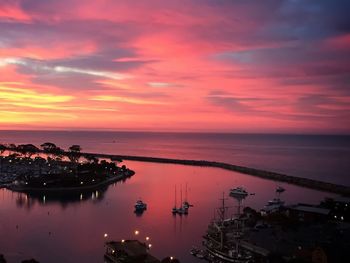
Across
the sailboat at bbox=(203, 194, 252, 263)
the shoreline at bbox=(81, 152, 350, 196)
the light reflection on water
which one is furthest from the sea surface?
the shoreline at bbox=(81, 152, 350, 196)

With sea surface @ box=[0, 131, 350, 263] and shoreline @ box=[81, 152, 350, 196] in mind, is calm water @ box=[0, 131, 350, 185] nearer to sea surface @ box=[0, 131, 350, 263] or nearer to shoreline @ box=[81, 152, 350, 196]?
shoreline @ box=[81, 152, 350, 196]

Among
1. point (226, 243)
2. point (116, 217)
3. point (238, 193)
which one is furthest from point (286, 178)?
point (226, 243)

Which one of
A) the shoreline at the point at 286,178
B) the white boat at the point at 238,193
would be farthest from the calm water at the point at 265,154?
the white boat at the point at 238,193

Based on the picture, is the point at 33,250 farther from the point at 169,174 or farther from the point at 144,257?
the point at 169,174

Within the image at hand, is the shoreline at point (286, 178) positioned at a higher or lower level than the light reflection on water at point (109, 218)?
higher

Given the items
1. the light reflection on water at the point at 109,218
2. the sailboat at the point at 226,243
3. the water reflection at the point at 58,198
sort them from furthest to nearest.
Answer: the water reflection at the point at 58,198, the light reflection on water at the point at 109,218, the sailboat at the point at 226,243

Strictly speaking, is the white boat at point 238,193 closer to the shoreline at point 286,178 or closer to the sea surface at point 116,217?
the sea surface at point 116,217

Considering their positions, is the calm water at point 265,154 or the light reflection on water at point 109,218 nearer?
the light reflection on water at point 109,218

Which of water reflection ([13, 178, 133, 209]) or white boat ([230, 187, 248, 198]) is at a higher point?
white boat ([230, 187, 248, 198])
